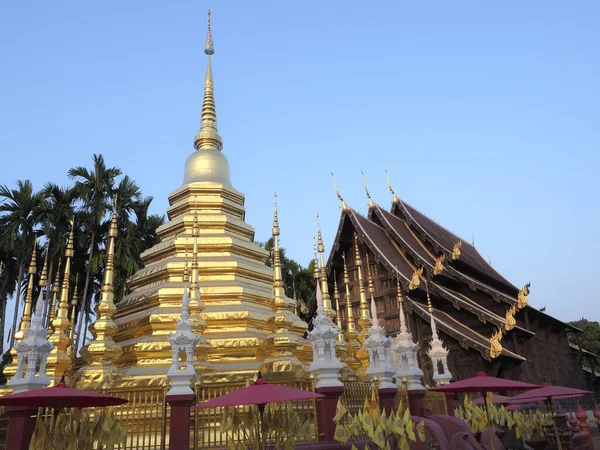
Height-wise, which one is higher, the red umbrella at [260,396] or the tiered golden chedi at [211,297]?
the tiered golden chedi at [211,297]

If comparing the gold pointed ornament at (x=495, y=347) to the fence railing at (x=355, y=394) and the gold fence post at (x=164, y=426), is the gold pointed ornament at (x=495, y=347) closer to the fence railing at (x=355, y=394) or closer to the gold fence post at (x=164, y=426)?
the fence railing at (x=355, y=394)

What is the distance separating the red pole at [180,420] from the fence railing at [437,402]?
789 centimetres

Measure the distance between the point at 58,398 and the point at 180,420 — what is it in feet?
7.36

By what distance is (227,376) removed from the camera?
10.6 meters

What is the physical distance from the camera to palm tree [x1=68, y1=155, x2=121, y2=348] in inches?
888

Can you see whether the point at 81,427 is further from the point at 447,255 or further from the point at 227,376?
the point at 447,255

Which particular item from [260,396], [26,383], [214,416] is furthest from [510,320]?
[26,383]

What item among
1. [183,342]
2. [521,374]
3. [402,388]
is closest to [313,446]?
[183,342]

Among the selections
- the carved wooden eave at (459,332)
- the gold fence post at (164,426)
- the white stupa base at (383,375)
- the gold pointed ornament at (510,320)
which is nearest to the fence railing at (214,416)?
the gold fence post at (164,426)

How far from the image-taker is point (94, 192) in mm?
23125

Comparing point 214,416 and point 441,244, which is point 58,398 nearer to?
point 214,416

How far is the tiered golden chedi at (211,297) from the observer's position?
1111cm

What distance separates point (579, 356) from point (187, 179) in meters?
25.4

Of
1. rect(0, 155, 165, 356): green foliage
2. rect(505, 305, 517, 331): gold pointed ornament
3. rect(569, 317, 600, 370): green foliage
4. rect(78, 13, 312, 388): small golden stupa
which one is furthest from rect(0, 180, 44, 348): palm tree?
rect(569, 317, 600, 370): green foliage
